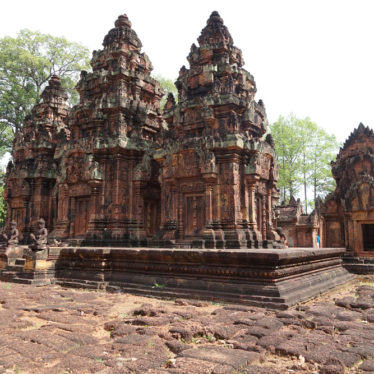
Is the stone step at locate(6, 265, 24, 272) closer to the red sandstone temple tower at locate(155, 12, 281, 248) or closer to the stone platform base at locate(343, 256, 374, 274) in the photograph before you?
the red sandstone temple tower at locate(155, 12, 281, 248)

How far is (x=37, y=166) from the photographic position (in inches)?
686

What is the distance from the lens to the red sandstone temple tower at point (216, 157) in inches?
413

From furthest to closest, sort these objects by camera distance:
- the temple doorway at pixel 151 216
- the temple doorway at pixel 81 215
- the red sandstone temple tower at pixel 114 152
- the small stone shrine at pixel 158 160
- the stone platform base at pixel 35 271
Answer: the temple doorway at pixel 81 215 → the temple doorway at pixel 151 216 → the red sandstone temple tower at pixel 114 152 → the small stone shrine at pixel 158 160 → the stone platform base at pixel 35 271

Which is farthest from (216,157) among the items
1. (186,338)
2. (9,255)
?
(9,255)

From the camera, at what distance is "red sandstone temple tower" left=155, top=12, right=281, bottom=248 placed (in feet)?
34.4

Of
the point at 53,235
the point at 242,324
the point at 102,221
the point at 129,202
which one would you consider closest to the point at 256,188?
the point at 129,202

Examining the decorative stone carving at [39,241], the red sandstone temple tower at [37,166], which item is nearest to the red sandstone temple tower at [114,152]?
the red sandstone temple tower at [37,166]

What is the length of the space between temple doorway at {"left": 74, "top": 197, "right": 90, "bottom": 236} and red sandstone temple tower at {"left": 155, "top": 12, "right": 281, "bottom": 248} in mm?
4305

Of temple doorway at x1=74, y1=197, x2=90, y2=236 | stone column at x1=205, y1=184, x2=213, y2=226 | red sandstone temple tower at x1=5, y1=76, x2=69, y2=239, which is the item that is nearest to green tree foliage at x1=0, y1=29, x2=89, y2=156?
red sandstone temple tower at x1=5, y1=76, x2=69, y2=239

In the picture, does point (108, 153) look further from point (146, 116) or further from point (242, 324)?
point (242, 324)

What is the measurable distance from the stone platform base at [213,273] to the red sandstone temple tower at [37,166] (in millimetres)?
8177

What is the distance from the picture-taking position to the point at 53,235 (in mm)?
14438

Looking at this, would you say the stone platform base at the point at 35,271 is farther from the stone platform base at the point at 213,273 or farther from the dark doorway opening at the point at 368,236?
the dark doorway opening at the point at 368,236

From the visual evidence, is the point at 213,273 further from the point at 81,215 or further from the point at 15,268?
the point at 81,215
